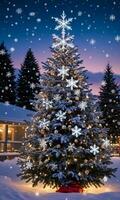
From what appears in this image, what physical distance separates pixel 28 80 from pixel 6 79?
389 cm

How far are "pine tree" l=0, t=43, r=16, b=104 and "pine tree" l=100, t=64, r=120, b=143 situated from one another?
36.3 ft

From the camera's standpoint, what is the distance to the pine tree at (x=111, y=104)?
49062mm

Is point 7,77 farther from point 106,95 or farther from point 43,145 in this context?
point 43,145

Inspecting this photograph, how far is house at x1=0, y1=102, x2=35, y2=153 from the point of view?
29594mm

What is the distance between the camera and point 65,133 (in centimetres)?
1541

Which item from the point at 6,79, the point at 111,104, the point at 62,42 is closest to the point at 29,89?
the point at 6,79

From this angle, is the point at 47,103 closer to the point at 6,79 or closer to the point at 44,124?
the point at 44,124

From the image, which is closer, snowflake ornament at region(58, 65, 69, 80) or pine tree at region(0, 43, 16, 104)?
snowflake ornament at region(58, 65, 69, 80)

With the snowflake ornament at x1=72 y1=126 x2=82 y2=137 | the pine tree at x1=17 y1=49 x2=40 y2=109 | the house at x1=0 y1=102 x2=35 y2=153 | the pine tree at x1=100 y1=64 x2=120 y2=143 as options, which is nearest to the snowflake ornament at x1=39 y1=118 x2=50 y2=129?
the snowflake ornament at x1=72 y1=126 x2=82 y2=137

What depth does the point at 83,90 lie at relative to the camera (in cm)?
1580

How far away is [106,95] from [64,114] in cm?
3602

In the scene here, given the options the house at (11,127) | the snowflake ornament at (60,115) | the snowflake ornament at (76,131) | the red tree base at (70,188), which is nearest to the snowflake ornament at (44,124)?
the snowflake ornament at (60,115)

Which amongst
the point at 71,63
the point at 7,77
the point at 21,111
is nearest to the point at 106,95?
the point at 7,77

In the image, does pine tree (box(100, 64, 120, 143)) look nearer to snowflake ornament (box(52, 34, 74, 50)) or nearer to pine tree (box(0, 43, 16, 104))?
pine tree (box(0, 43, 16, 104))
